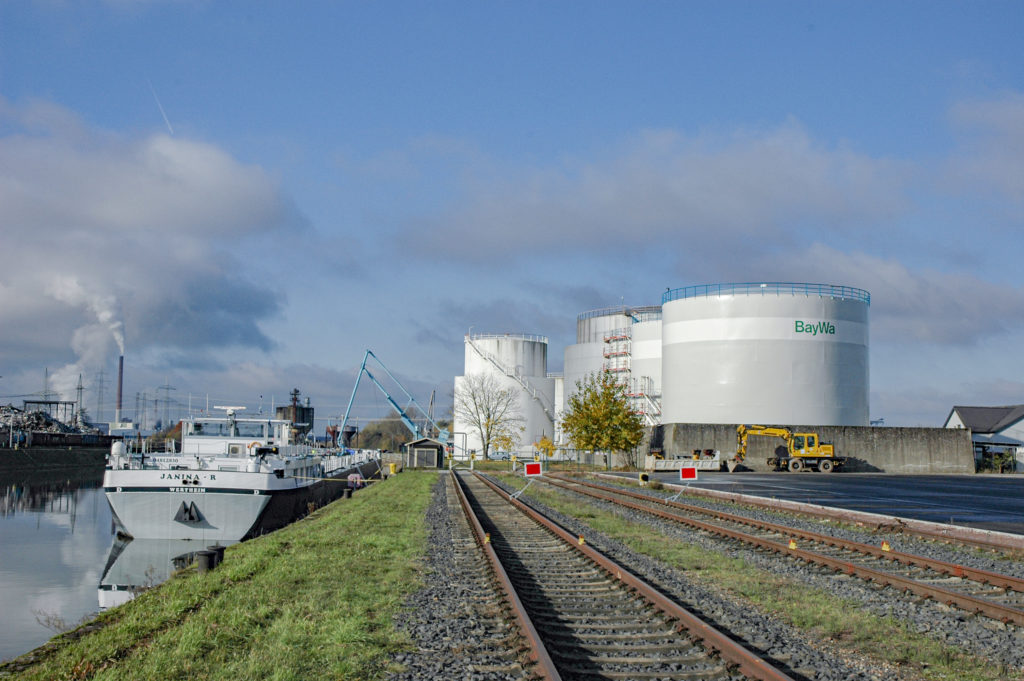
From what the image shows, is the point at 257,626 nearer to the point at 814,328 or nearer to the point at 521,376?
the point at 814,328

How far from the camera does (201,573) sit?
14516mm

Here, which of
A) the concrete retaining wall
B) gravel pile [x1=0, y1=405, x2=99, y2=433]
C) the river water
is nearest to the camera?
the river water

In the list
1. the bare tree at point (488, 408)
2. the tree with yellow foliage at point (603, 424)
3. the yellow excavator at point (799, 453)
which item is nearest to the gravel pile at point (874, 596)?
the tree with yellow foliage at point (603, 424)

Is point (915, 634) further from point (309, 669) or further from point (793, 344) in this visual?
point (793, 344)

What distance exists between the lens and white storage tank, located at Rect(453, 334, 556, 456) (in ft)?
308

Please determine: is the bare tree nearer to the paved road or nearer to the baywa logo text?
the baywa logo text

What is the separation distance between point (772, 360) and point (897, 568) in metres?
53.8

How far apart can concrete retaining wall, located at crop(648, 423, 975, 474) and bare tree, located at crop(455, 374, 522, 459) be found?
103ft

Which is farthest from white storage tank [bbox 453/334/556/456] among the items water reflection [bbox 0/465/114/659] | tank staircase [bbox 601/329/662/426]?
water reflection [bbox 0/465/114/659]

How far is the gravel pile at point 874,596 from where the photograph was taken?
8516 millimetres

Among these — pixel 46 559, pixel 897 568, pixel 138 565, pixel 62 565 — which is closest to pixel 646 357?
pixel 138 565

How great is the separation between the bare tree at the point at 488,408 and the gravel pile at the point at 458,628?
77186mm

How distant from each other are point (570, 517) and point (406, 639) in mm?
14035

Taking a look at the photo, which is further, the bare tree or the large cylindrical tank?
the bare tree
